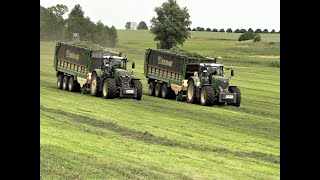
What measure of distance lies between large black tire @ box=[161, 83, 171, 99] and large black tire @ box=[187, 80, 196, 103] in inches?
88.2

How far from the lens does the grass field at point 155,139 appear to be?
37.0ft

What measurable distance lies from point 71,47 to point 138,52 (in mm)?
42606

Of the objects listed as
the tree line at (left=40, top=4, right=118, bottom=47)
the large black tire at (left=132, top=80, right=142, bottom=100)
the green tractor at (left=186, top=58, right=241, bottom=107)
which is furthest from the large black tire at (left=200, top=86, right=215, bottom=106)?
the tree line at (left=40, top=4, right=118, bottom=47)

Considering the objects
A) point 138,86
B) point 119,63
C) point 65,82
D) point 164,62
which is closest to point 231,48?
point 164,62

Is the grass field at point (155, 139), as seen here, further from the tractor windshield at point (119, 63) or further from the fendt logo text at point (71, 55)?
the fendt logo text at point (71, 55)

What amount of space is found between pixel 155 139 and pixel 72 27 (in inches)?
2006

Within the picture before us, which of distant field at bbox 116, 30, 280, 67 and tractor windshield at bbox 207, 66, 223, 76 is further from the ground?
distant field at bbox 116, 30, 280, 67

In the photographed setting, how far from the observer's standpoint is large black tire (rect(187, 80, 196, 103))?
25.7m

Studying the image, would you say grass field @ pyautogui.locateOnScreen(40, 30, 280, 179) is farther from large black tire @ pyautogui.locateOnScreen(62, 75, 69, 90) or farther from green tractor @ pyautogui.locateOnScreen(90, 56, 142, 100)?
large black tire @ pyautogui.locateOnScreen(62, 75, 69, 90)

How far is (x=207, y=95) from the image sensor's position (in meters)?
24.5

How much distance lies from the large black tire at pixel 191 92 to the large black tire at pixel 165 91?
2.24m
